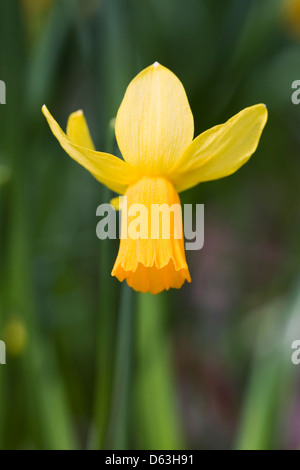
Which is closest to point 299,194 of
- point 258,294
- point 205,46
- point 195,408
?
point 258,294

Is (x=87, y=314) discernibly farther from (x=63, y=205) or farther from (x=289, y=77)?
(x=289, y=77)

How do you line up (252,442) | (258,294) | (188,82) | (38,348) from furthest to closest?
(258,294), (188,82), (38,348), (252,442)

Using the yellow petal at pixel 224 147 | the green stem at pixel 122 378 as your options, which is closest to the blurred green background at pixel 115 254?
the green stem at pixel 122 378

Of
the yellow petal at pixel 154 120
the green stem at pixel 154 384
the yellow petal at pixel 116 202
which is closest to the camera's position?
the yellow petal at pixel 154 120

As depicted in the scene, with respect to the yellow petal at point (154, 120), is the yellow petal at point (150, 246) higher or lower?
lower

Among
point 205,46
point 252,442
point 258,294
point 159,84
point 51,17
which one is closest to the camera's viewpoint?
point 159,84

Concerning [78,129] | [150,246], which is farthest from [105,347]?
[78,129]

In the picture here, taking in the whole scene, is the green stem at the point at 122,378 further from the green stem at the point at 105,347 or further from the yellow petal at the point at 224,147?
the yellow petal at the point at 224,147

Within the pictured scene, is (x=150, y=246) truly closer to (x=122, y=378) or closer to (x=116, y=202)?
(x=116, y=202)
